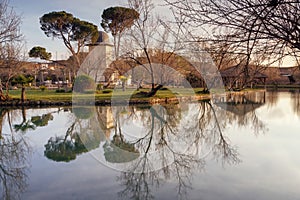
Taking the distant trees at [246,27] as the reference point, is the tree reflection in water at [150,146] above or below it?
below

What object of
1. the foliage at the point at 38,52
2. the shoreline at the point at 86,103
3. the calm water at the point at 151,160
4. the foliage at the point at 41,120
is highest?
the foliage at the point at 38,52

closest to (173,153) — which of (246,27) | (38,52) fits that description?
A: (246,27)

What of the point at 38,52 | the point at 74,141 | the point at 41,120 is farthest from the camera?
the point at 38,52

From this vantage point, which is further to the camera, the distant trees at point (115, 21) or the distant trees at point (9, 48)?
the distant trees at point (115, 21)

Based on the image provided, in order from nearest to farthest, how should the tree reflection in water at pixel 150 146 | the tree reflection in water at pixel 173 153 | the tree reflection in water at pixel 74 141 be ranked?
1. the tree reflection in water at pixel 173 153
2. the tree reflection in water at pixel 150 146
3. the tree reflection in water at pixel 74 141

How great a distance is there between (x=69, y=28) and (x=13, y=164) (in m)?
15.8

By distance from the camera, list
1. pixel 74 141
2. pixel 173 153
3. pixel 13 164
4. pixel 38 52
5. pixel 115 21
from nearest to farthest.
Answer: pixel 13 164
pixel 173 153
pixel 74 141
pixel 115 21
pixel 38 52

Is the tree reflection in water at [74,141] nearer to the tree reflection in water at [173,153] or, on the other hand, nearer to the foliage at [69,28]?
the tree reflection in water at [173,153]

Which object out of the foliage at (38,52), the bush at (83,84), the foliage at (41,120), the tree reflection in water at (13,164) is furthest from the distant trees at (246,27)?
the foliage at (38,52)

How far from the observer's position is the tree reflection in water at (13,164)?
9.89 feet

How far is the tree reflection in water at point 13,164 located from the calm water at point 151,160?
0.01m

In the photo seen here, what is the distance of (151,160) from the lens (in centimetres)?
419

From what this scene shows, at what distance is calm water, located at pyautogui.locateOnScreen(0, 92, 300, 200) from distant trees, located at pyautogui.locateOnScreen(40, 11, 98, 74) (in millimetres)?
11975

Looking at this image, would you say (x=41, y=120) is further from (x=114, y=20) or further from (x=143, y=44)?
(x=114, y=20)
